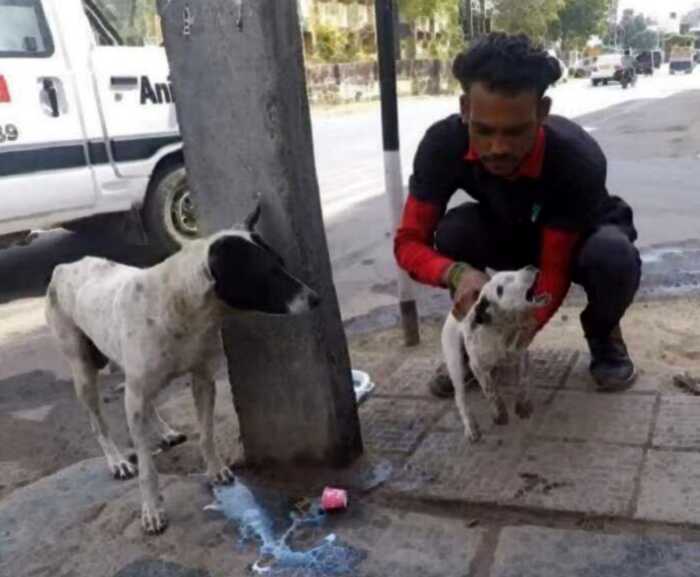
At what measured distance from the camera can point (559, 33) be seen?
64.2m

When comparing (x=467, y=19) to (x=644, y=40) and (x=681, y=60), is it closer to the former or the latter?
(x=681, y=60)

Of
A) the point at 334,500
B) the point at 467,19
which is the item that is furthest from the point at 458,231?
Result: the point at 467,19

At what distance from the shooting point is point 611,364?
3.17 metres

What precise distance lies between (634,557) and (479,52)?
146 cm

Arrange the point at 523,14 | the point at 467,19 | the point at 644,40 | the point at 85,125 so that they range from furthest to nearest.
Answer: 1. the point at 644,40
2. the point at 523,14
3. the point at 467,19
4. the point at 85,125

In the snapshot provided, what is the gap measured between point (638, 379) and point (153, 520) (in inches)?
73.2

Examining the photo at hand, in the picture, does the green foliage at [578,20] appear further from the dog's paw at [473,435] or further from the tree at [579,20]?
the dog's paw at [473,435]

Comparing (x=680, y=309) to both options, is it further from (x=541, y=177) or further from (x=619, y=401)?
(x=541, y=177)

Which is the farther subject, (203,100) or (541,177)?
(541,177)

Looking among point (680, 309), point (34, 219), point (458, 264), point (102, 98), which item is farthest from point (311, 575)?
point (102, 98)

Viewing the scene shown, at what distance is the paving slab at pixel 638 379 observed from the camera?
3152 millimetres

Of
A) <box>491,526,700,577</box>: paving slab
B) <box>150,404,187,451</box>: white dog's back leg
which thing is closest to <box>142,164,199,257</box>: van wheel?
<box>150,404,187,451</box>: white dog's back leg

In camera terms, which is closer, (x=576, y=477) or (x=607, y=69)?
(x=576, y=477)

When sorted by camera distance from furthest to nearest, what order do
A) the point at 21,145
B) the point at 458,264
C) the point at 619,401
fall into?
the point at 21,145
the point at 619,401
the point at 458,264
